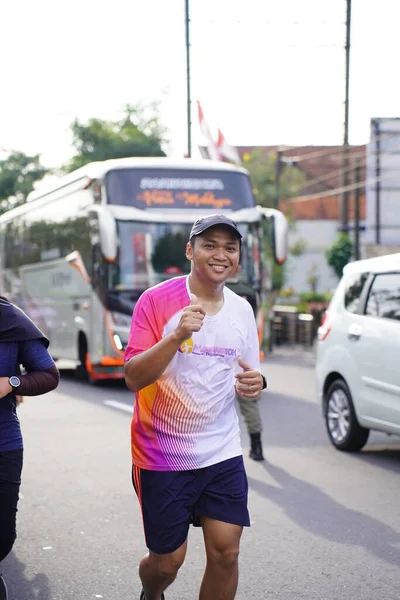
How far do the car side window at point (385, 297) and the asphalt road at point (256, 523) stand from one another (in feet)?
4.29

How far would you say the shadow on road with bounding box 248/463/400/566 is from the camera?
6.70m

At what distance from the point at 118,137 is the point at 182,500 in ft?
142

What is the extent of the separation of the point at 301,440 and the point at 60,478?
10.6 feet

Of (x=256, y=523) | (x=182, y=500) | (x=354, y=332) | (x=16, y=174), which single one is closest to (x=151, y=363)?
(x=182, y=500)

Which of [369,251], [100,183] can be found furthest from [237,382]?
[369,251]

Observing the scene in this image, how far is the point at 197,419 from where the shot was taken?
436cm

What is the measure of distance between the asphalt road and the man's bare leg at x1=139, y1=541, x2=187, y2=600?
3.52 ft

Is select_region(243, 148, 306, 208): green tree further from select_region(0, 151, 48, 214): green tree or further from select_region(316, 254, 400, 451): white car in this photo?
select_region(316, 254, 400, 451): white car

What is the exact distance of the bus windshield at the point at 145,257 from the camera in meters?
17.6

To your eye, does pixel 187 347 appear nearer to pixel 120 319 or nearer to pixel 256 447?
pixel 256 447

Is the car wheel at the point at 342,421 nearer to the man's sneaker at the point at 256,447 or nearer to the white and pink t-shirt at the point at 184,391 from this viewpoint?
the man's sneaker at the point at 256,447

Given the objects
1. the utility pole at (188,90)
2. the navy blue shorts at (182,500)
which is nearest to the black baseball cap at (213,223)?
the navy blue shorts at (182,500)

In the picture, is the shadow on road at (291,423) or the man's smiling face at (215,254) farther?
the shadow on road at (291,423)

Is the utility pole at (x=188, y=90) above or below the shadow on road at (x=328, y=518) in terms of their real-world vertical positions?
above
